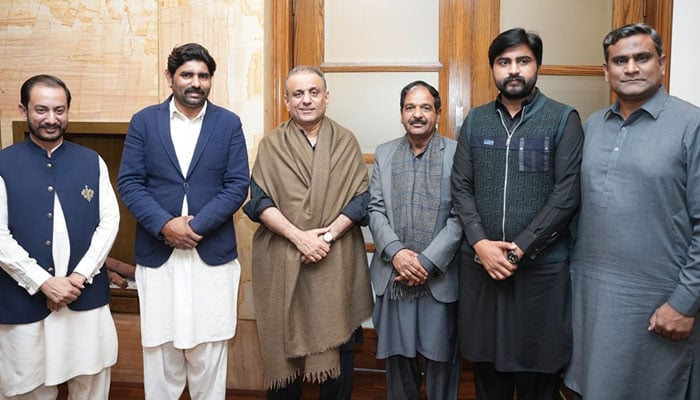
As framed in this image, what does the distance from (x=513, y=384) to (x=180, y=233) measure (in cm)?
142

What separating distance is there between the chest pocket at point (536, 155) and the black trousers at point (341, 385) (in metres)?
0.99

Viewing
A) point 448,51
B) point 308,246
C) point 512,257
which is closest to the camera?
point 512,257

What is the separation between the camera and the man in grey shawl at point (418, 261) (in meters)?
2.16

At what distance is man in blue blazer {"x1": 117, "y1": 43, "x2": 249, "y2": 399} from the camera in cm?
215

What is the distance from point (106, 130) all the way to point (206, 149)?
1055mm

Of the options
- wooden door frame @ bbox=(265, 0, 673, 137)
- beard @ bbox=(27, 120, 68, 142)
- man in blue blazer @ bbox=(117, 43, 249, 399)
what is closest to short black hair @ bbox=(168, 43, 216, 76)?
man in blue blazer @ bbox=(117, 43, 249, 399)

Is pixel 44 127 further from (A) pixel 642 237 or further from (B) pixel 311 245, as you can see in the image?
(A) pixel 642 237

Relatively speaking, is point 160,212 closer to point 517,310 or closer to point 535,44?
point 517,310

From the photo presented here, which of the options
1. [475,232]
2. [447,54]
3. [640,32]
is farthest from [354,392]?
[640,32]

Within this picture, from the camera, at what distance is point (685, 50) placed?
2648 millimetres

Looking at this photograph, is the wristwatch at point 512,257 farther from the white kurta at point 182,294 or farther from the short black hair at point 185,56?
the short black hair at point 185,56

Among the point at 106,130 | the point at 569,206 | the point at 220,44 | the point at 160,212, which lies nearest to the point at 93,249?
the point at 160,212

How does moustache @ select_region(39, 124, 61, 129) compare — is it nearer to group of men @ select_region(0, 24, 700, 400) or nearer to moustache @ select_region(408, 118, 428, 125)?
group of men @ select_region(0, 24, 700, 400)

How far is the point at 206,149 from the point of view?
7.17 ft
